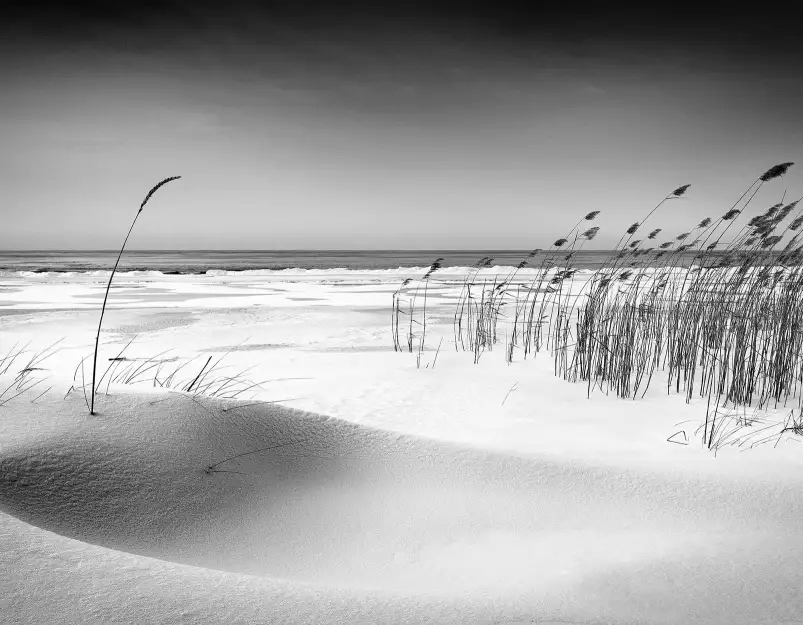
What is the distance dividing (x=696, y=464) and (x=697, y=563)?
3.38ft

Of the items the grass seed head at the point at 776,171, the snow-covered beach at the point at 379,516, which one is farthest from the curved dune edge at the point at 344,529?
the grass seed head at the point at 776,171

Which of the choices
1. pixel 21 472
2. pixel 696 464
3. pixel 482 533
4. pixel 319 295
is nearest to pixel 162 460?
pixel 21 472

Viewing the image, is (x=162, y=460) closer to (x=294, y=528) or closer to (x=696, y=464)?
(x=294, y=528)

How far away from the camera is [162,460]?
195 centimetres

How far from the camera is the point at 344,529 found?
1.90 m

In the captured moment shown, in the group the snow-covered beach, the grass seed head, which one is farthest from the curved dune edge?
the grass seed head

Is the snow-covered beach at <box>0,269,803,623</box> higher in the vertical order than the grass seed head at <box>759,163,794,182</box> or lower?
lower

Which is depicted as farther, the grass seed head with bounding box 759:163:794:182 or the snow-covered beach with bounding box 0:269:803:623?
the grass seed head with bounding box 759:163:794:182

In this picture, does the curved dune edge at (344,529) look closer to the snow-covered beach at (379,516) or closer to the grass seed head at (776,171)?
the snow-covered beach at (379,516)

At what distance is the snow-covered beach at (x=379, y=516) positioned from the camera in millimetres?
1286

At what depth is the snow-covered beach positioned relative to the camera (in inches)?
50.6

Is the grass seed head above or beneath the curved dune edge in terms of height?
above

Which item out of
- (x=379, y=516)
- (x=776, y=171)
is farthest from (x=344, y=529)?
(x=776, y=171)

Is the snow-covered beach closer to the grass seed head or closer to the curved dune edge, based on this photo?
the curved dune edge
